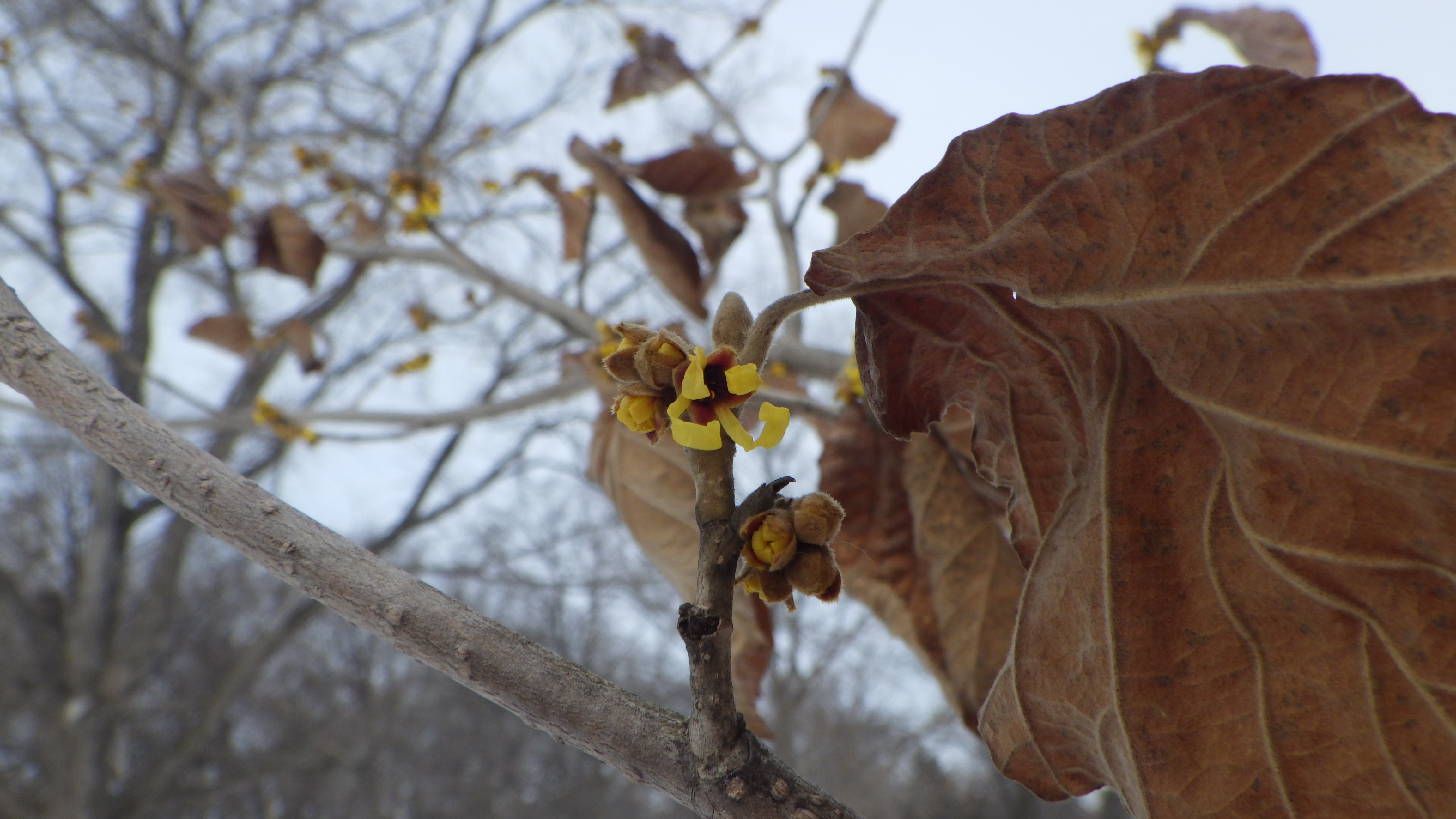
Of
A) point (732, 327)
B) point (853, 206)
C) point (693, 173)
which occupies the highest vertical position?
point (853, 206)

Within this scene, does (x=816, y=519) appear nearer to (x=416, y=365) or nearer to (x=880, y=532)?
(x=880, y=532)

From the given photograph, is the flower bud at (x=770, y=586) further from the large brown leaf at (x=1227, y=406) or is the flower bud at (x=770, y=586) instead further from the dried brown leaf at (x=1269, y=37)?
the dried brown leaf at (x=1269, y=37)

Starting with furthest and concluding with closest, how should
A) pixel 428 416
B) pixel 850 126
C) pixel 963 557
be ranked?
1. pixel 428 416
2. pixel 850 126
3. pixel 963 557

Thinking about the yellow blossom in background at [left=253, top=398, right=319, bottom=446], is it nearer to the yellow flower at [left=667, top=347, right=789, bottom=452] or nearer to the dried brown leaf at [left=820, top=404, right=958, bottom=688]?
the dried brown leaf at [left=820, top=404, right=958, bottom=688]

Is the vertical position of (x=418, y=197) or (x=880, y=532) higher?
(x=418, y=197)

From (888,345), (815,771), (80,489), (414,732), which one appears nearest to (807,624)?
(815,771)

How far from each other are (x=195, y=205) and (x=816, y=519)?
152cm

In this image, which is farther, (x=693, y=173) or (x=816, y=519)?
(x=693, y=173)

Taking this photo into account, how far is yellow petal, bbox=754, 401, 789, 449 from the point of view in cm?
25

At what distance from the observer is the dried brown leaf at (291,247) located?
45.1 inches

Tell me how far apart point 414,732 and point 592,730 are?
7640 millimetres

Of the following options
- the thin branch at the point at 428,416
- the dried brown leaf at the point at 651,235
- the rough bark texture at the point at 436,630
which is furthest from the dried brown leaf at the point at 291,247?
the rough bark texture at the point at 436,630

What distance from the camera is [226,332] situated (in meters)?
1.33

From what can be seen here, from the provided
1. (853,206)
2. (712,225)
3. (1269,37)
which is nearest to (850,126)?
(853,206)
